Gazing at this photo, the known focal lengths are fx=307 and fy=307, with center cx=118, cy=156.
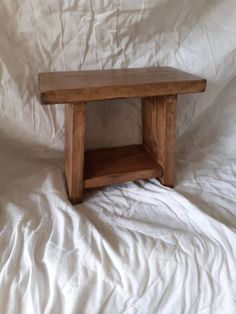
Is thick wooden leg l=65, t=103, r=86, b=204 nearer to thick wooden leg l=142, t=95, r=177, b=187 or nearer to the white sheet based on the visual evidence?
the white sheet

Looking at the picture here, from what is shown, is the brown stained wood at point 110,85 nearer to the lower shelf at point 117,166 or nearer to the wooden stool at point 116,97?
the wooden stool at point 116,97

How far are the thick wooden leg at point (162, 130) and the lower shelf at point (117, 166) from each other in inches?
0.9

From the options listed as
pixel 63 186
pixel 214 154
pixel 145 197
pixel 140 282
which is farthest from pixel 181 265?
pixel 214 154

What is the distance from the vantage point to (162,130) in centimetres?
73

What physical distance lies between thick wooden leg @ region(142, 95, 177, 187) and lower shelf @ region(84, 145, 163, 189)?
0.9 inches

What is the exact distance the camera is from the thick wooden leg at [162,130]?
0.70 metres

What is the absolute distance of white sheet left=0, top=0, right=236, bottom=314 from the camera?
0.54 metres

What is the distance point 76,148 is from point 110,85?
0.15 meters

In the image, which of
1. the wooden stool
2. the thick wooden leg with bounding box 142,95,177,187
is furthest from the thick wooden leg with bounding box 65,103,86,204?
the thick wooden leg with bounding box 142,95,177,187

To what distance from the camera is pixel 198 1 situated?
0.78 metres

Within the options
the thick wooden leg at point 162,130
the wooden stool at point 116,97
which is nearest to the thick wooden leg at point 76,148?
the wooden stool at point 116,97

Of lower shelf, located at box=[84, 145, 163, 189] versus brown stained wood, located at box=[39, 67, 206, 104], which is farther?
lower shelf, located at box=[84, 145, 163, 189]

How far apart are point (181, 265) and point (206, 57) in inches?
21.6

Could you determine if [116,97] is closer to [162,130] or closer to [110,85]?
[110,85]
